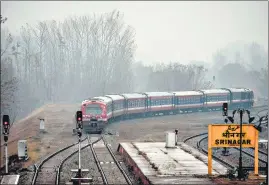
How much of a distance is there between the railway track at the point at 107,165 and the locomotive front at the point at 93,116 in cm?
796

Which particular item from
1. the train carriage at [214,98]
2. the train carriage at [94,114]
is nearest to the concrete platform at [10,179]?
the train carriage at [94,114]

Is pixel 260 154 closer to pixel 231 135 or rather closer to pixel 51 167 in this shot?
pixel 231 135

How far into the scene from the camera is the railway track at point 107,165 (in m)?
21.8

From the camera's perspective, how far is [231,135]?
21656mm

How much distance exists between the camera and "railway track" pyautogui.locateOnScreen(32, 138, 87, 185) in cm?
2194

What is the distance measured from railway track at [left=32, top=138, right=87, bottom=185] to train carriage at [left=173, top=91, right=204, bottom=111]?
32.1 m

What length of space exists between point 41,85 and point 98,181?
258 feet

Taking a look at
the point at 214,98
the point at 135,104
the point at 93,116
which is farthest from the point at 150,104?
the point at 93,116

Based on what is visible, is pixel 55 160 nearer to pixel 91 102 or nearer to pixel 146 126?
pixel 91 102

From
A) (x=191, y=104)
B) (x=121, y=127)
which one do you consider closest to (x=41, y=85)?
(x=191, y=104)

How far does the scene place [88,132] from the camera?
1748 inches

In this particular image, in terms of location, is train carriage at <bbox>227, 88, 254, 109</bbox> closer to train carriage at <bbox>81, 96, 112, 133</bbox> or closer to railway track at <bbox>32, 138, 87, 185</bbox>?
train carriage at <bbox>81, 96, 112, 133</bbox>

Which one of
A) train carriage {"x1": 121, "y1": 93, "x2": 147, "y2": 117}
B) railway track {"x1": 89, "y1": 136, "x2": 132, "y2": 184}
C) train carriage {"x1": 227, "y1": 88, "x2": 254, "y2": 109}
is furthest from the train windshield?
train carriage {"x1": 227, "y1": 88, "x2": 254, "y2": 109}

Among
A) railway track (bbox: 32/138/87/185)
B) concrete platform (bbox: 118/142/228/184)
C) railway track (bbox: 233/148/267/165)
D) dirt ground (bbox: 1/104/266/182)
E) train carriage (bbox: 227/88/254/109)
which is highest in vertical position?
train carriage (bbox: 227/88/254/109)
